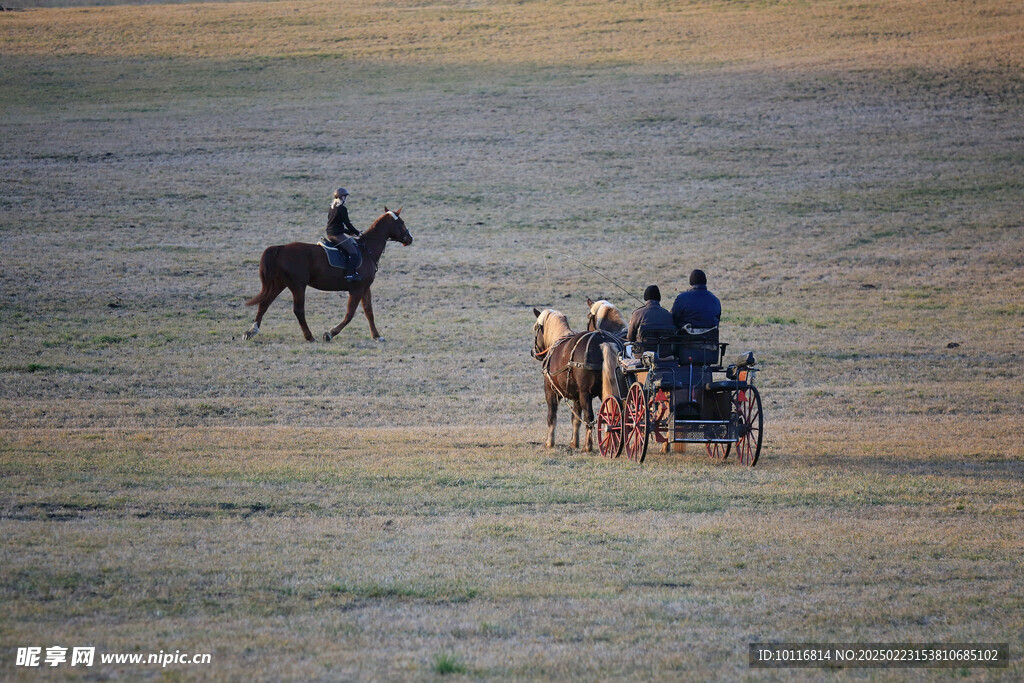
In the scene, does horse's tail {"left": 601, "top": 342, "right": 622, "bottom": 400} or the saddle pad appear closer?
horse's tail {"left": 601, "top": 342, "right": 622, "bottom": 400}

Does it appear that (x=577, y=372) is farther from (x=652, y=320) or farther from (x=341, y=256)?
(x=341, y=256)

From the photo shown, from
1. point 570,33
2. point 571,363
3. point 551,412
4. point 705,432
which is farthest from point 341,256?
point 570,33

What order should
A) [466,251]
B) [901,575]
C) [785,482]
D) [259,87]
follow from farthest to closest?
[259,87], [466,251], [785,482], [901,575]

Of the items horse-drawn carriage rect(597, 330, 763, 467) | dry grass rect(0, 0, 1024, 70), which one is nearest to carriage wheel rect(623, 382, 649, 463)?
horse-drawn carriage rect(597, 330, 763, 467)

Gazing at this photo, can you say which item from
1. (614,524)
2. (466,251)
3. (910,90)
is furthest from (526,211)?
(614,524)

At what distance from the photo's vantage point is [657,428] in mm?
11164

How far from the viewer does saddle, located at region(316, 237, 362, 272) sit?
19438 mm

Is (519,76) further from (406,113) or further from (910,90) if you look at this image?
(910,90)

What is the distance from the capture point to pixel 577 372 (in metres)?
12.1

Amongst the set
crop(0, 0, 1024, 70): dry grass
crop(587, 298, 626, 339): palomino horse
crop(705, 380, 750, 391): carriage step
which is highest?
crop(0, 0, 1024, 70): dry grass

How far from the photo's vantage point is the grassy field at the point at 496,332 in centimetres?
631

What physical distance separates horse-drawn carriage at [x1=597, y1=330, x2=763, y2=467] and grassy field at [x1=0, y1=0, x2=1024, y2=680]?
0.50 meters

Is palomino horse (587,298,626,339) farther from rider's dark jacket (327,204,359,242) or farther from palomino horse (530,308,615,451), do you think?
rider's dark jacket (327,204,359,242)

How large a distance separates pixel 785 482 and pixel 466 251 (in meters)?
17.4
